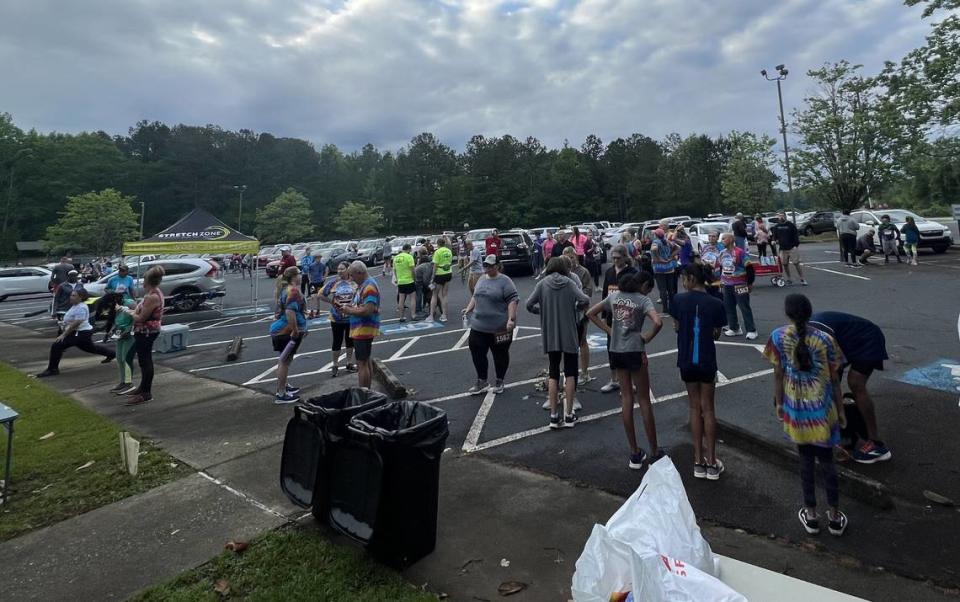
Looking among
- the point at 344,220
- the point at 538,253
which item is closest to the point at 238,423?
the point at 538,253

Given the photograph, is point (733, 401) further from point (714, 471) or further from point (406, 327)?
point (406, 327)

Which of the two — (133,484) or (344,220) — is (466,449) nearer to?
(133,484)

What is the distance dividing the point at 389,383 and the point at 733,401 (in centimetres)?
424

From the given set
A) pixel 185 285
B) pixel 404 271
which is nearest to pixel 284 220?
pixel 185 285

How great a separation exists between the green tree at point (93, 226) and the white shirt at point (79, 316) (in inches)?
2267

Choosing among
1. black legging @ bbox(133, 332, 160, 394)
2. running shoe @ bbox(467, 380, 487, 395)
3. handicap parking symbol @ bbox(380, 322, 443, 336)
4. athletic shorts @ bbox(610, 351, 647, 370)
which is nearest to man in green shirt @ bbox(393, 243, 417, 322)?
handicap parking symbol @ bbox(380, 322, 443, 336)

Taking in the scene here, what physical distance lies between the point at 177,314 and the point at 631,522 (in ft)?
60.2

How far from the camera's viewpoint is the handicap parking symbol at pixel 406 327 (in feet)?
38.8

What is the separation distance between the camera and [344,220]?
7200 cm

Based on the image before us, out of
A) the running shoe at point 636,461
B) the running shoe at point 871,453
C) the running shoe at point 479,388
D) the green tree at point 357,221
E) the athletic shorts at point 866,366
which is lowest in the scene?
the running shoe at point 871,453

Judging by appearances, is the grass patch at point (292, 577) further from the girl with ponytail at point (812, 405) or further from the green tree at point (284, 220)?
the green tree at point (284, 220)

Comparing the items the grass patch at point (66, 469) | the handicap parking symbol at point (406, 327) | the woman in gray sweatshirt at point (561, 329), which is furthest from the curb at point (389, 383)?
the handicap parking symbol at point (406, 327)

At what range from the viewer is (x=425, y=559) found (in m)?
3.34

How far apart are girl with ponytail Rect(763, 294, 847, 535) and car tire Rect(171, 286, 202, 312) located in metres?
18.3
